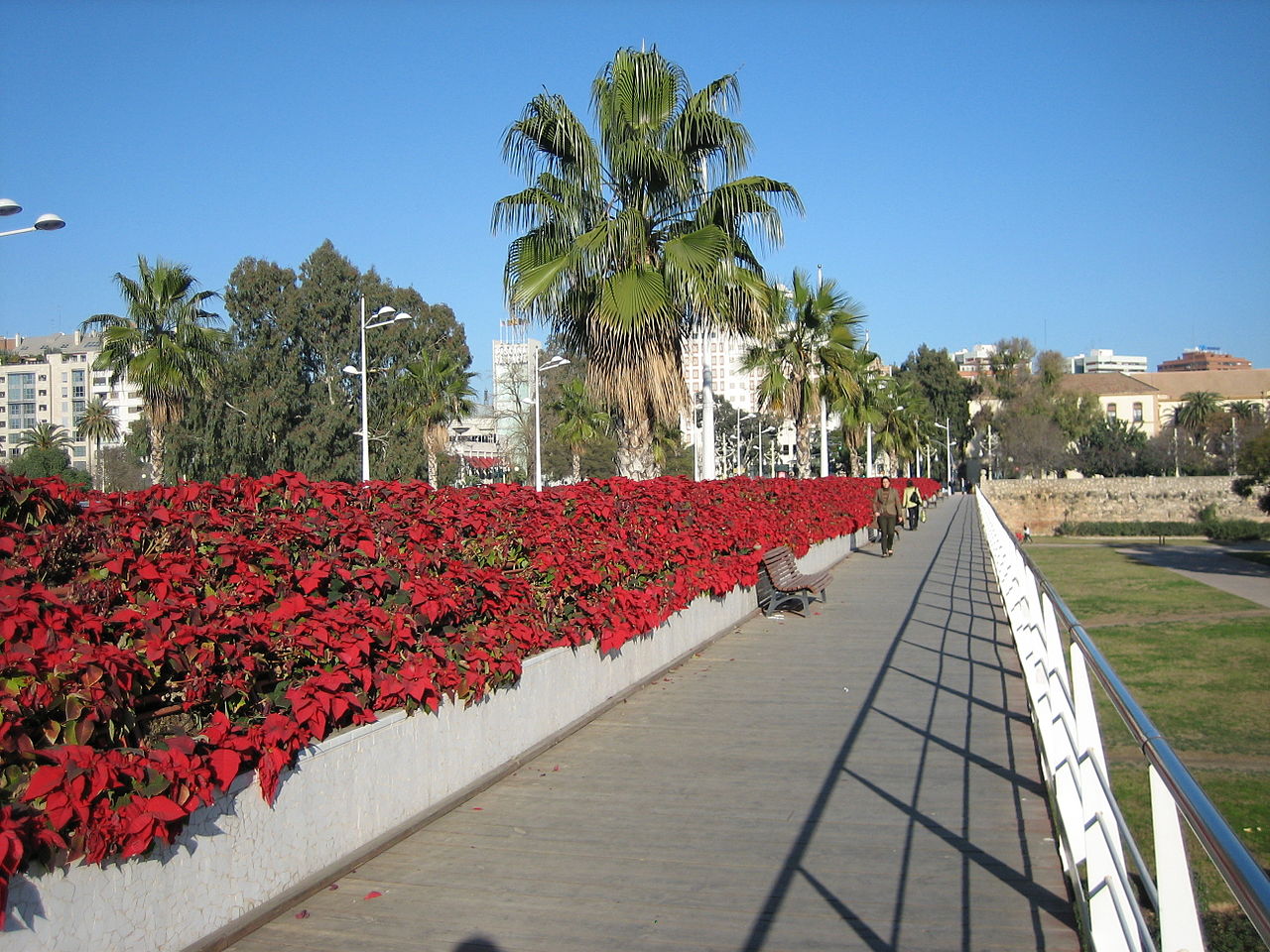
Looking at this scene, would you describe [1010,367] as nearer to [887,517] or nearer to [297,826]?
[887,517]

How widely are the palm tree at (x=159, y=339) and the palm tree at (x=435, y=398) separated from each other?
2435cm

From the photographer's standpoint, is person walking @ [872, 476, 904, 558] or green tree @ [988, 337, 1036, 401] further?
green tree @ [988, 337, 1036, 401]

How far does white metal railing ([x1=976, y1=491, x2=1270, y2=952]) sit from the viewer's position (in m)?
2.14

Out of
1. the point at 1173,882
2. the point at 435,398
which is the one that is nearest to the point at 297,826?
the point at 1173,882

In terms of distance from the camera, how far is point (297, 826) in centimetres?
491

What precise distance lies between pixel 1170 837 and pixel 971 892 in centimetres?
238

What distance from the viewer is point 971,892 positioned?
4.93 meters

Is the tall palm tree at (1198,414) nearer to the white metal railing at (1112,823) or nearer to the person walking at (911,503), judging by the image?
the person walking at (911,503)

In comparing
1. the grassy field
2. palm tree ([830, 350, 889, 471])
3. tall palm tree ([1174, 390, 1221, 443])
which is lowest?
the grassy field

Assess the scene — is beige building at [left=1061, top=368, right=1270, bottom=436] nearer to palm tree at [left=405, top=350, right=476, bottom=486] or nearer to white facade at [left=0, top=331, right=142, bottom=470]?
palm tree at [left=405, top=350, right=476, bottom=486]

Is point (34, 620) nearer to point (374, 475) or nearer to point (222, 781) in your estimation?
point (222, 781)

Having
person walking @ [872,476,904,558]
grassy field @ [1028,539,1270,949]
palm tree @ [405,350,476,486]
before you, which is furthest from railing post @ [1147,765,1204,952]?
palm tree @ [405,350,476,486]

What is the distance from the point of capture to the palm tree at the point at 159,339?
3544 centimetres

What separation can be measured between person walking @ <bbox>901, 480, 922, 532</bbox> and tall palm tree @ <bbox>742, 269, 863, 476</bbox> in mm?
7749
